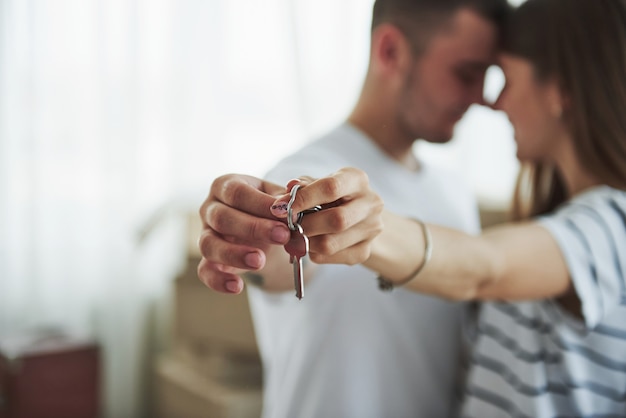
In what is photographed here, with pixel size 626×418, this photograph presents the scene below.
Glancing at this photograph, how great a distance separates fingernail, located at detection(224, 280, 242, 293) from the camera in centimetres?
29

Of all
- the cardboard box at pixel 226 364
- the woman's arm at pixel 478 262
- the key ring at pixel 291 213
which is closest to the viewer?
the key ring at pixel 291 213

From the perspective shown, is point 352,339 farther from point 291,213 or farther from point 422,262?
point 291,213

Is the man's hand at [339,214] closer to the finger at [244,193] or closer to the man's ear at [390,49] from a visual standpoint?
the finger at [244,193]

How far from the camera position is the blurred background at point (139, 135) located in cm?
45

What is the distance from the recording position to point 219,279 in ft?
0.98

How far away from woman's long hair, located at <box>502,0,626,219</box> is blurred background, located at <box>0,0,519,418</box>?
0.14 feet

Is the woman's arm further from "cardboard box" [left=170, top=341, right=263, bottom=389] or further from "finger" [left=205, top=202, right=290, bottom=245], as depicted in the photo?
"cardboard box" [left=170, top=341, right=263, bottom=389]

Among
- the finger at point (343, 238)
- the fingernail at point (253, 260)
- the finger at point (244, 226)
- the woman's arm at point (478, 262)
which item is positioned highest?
the finger at point (244, 226)

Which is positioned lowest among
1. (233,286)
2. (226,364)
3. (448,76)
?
(226,364)

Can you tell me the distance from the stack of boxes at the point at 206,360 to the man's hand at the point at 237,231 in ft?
0.80

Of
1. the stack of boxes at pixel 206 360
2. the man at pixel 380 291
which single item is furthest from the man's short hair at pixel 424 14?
the stack of boxes at pixel 206 360

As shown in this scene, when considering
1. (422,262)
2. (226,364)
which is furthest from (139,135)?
(422,262)

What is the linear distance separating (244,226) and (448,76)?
313 mm

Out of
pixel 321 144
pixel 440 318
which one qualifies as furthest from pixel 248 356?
pixel 321 144
